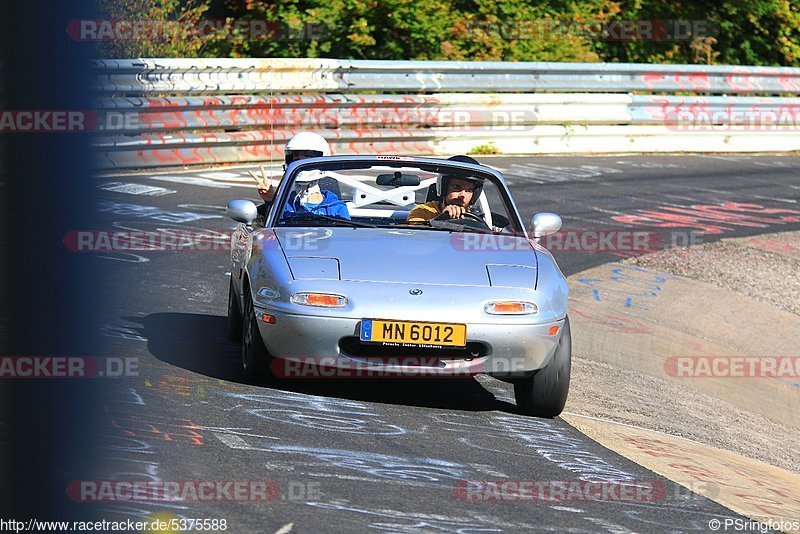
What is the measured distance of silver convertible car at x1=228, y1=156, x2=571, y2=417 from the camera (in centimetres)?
609

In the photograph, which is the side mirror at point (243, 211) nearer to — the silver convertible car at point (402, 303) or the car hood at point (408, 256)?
the silver convertible car at point (402, 303)

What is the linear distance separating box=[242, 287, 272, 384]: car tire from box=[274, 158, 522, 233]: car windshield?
884mm

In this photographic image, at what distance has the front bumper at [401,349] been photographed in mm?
6082

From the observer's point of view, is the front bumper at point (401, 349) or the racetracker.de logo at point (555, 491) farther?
the front bumper at point (401, 349)

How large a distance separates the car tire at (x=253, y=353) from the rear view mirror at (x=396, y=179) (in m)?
1.44

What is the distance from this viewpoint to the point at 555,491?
5043 mm

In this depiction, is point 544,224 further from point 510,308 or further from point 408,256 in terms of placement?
point 510,308

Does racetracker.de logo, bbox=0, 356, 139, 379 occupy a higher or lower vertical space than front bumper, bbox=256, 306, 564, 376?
higher

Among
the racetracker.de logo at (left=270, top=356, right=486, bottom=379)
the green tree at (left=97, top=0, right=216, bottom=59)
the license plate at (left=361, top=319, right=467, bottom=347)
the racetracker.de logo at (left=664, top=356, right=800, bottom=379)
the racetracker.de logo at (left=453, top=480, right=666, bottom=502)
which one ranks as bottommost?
the racetracker.de logo at (left=664, top=356, right=800, bottom=379)

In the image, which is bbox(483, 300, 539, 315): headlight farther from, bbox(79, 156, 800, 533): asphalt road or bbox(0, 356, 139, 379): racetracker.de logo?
bbox(0, 356, 139, 379): racetracker.de logo

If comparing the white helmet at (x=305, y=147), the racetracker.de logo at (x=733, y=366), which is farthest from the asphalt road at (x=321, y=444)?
the racetracker.de logo at (x=733, y=366)

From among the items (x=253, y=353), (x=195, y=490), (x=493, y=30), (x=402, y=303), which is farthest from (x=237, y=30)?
(x=195, y=490)

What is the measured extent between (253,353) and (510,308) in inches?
51.9

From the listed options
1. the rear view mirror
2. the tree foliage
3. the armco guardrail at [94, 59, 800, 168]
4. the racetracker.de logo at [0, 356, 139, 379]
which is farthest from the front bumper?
the tree foliage
